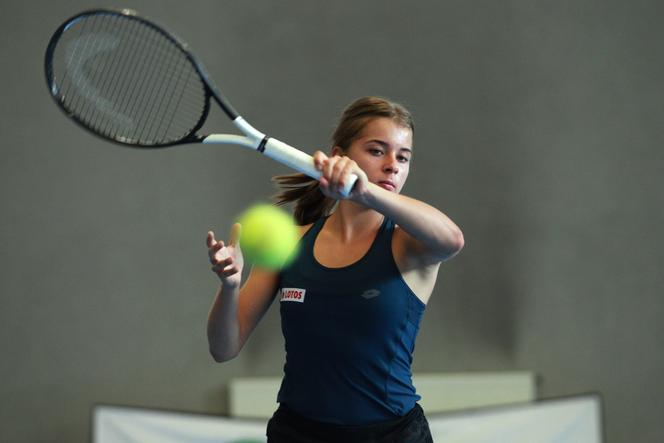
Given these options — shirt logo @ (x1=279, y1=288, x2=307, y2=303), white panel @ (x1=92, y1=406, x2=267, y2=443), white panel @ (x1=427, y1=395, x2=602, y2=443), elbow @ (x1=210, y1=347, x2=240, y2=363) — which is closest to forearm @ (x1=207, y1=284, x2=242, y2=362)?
elbow @ (x1=210, y1=347, x2=240, y2=363)

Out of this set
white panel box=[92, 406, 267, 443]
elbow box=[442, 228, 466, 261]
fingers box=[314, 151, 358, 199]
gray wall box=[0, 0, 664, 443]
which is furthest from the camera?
gray wall box=[0, 0, 664, 443]

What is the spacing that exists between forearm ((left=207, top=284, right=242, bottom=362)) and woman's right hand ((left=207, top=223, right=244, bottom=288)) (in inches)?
1.3

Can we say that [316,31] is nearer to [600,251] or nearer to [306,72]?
[306,72]

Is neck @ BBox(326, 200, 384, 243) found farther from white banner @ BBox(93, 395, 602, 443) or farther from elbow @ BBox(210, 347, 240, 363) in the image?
white banner @ BBox(93, 395, 602, 443)

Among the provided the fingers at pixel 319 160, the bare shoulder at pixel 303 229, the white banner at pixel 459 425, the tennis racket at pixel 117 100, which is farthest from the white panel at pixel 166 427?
the fingers at pixel 319 160

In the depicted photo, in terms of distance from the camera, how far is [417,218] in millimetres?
1497

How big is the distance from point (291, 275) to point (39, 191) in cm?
248

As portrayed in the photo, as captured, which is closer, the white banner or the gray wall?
the white banner

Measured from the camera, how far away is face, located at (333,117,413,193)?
172 centimetres

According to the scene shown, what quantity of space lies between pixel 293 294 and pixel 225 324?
0.63 feet

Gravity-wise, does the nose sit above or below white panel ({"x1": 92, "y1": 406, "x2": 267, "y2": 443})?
above

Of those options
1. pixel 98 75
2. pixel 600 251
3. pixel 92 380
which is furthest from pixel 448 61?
pixel 92 380

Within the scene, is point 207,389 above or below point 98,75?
below

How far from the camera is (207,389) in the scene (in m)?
3.71
